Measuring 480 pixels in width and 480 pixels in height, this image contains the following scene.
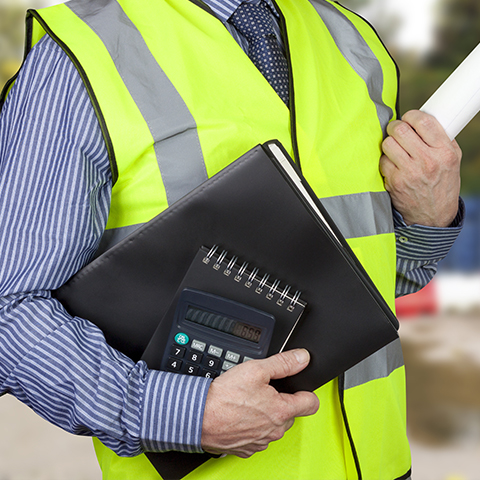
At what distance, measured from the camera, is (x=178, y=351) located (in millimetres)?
645

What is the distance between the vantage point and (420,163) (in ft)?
2.72

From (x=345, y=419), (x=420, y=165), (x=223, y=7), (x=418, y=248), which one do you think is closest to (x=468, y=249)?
(x=418, y=248)

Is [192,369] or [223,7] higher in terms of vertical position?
[223,7]

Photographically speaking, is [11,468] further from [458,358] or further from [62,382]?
[458,358]

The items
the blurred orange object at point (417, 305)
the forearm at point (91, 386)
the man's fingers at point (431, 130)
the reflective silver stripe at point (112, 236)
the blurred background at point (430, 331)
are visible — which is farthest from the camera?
the blurred orange object at point (417, 305)

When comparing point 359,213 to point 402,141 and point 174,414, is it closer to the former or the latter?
point 402,141

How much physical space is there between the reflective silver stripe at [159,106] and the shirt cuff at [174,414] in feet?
0.84

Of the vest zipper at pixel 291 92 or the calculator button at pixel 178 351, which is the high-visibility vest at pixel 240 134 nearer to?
the vest zipper at pixel 291 92

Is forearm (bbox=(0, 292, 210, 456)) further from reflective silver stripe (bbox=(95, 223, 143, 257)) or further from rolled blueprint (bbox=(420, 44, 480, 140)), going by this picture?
rolled blueprint (bbox=(420, 44, 480, 140))

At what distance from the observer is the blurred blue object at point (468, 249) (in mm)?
4078

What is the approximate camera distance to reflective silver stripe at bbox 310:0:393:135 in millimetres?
898

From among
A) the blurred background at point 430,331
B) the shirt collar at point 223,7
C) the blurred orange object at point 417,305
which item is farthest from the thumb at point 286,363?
the blurred orange object at point 417,305

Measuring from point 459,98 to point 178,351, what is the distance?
1.94ft

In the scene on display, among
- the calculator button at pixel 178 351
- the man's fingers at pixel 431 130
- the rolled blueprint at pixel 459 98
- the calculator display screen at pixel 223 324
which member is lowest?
the calculator button at pixel 178 351
